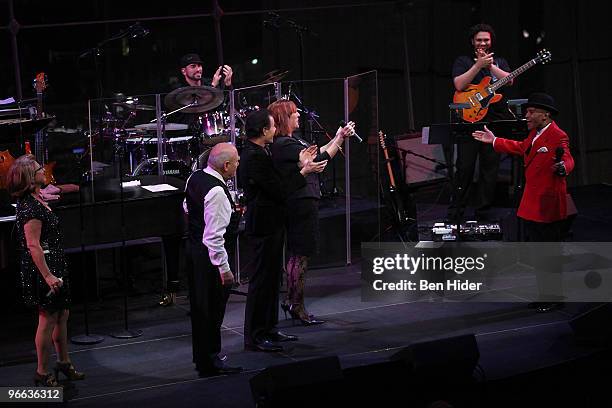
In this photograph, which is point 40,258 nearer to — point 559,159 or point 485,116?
point 559,159

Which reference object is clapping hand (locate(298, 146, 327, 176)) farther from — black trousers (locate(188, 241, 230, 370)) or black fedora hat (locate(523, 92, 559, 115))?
black fedora hat (locate(523, 92, 559, 115))

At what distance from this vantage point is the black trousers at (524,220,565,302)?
9.00 meters

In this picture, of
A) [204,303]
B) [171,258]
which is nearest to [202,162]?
[171,258]

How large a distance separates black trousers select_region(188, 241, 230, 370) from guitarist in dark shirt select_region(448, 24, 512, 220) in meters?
3.83

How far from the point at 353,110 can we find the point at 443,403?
6.69 m

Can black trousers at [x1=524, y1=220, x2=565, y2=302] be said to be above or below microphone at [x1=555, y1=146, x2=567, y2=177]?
below

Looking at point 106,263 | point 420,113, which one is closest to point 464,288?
point 106,263

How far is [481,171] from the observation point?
11242 mm

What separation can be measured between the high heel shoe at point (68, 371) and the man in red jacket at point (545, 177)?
4.04 metres

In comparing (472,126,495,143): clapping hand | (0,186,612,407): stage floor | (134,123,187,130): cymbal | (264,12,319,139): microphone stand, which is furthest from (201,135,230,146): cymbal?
(472,126,495,143): clapping hand

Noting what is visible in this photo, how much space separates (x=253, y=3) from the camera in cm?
1309

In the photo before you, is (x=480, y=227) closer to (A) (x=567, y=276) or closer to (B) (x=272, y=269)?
(A) (x=567, y=276)

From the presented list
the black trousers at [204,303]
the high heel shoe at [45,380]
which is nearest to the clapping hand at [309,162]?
the black trousers at [204,303]

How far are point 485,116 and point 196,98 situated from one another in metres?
3.08
